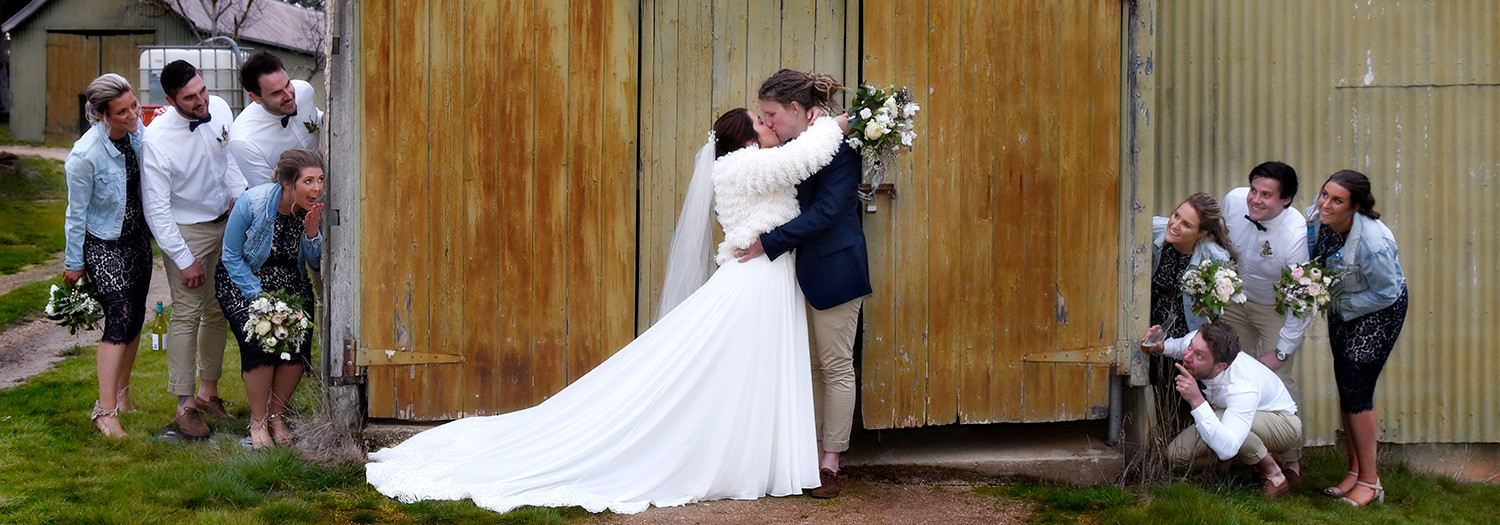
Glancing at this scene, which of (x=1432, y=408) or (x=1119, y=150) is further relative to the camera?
(x=1432, y=408)

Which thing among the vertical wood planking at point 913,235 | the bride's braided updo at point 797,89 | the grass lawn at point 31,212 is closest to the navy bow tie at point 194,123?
the bride's braided updo at point 797,89

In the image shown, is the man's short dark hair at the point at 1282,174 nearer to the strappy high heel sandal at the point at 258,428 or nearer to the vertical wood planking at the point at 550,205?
the vertical wood planking at the point at 550,205

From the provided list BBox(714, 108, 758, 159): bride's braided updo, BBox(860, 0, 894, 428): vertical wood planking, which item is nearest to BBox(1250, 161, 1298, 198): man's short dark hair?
BBox(860, 0, 894, 428): vertical wood planking

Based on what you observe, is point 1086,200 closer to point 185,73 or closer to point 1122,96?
point 1122,96

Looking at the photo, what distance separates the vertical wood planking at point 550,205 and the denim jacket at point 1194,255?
2.59 m

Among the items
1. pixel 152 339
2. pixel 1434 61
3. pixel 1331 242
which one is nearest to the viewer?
pixel 1331 242

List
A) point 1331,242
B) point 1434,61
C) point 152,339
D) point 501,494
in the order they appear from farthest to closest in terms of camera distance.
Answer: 1. point 152,339
2. point 1434,61
3. point 1331,242
4. point 501,494

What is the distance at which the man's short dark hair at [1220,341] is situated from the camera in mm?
4914

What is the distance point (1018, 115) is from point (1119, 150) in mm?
484

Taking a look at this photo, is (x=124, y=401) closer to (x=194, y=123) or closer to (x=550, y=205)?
(x=194, y=123)

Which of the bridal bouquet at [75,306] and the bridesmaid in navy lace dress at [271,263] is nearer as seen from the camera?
the bridesmaid in navy lace dress at [271,263]

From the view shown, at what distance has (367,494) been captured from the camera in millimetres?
4566

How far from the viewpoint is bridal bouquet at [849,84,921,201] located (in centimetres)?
463

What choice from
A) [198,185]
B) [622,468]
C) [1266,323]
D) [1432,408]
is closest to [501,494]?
[622,468]
